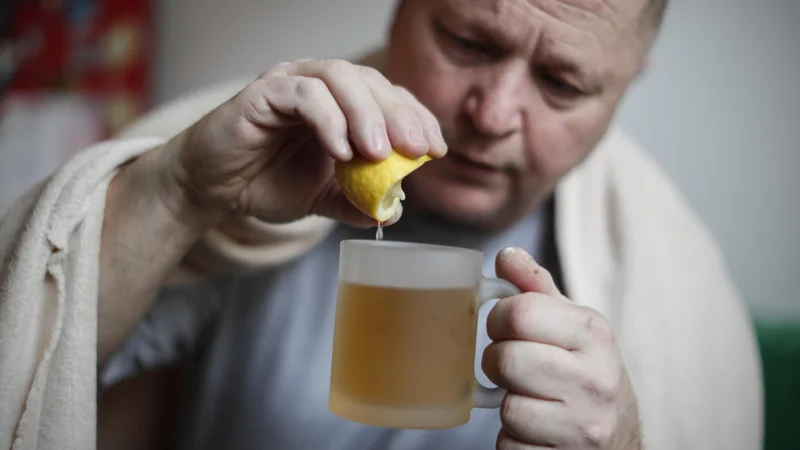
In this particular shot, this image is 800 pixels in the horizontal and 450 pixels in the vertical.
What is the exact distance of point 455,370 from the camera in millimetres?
563

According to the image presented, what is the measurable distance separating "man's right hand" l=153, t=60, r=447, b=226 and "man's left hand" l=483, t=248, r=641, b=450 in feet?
0.55

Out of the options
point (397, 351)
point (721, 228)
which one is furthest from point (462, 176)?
point (721, 228)

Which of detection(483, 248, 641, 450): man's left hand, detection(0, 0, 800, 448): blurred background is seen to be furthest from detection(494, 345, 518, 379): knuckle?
detection(0, 0, 800, 448): blurred background

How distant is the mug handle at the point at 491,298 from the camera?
23.8 inches

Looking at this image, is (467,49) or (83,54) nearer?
(467,49)

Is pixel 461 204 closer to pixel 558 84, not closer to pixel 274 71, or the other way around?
pixel 558 84

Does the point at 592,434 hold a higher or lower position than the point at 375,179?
lower

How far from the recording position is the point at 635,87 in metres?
1.48

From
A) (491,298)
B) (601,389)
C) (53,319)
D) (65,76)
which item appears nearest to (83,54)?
(65,76)

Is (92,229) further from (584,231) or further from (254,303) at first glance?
(584,231)

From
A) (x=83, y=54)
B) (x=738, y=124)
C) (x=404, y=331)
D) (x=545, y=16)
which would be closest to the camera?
(x=404, y=331)

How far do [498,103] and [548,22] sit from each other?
0.40 feet

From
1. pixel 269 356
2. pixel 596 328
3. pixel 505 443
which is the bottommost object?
pixel 269 356

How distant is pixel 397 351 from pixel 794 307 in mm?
1316
